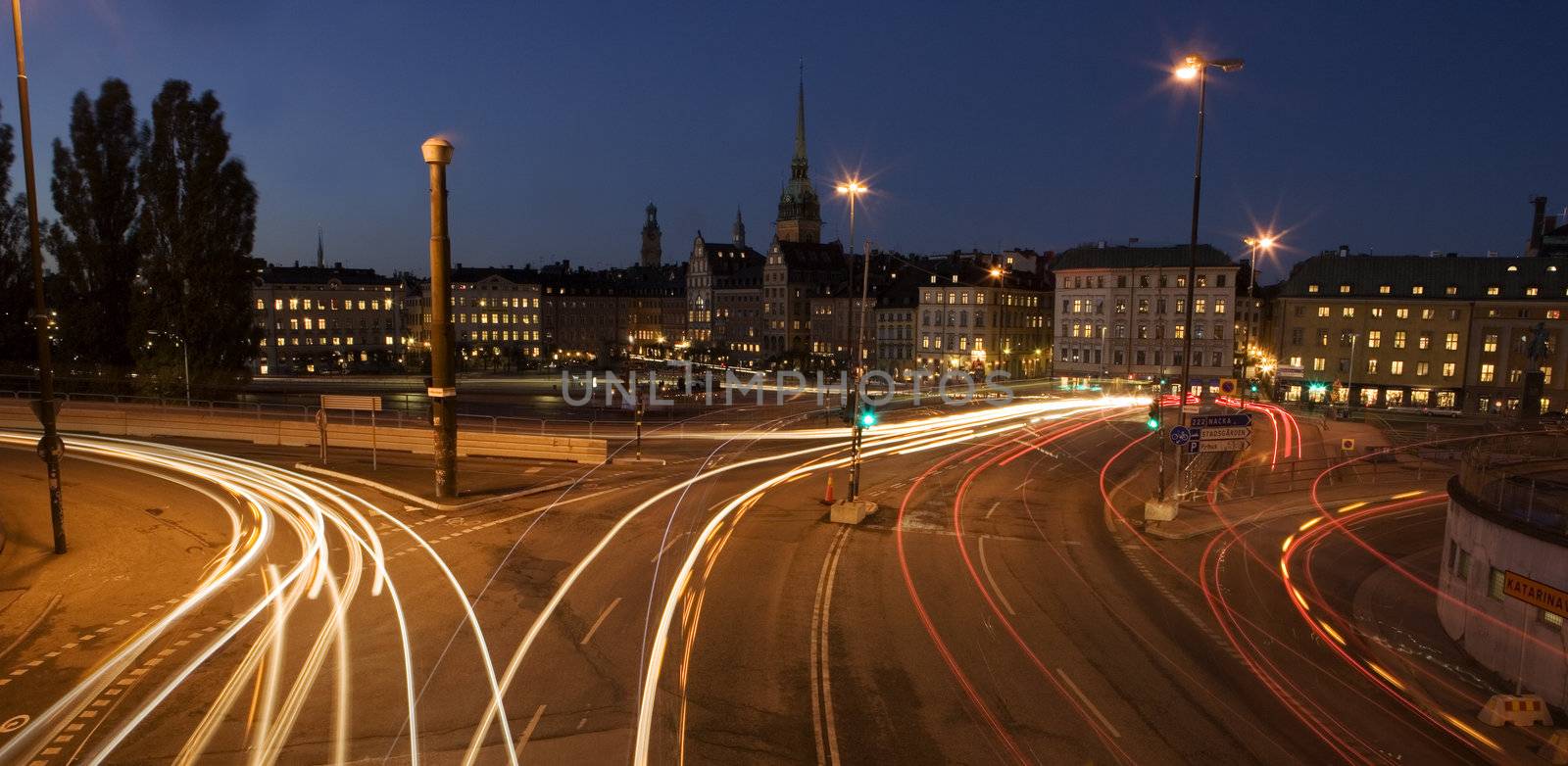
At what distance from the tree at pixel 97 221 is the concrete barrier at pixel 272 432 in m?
6.64

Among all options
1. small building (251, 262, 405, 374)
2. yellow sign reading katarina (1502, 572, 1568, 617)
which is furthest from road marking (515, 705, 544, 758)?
small building (251, 262, 405, 374)

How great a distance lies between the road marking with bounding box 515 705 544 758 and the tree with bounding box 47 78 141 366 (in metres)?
44.4

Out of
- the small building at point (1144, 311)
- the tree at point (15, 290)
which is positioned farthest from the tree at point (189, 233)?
the small building at point (1144, 311)

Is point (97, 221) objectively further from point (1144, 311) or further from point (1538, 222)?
point (1538, 222)

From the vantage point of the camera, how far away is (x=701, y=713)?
37.3 feet

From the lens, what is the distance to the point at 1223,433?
2294cm

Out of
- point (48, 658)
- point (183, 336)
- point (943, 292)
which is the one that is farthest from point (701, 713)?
point (943, 292)

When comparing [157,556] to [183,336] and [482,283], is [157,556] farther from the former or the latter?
[482,283]

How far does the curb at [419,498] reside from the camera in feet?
80.7

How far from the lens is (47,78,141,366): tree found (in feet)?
144

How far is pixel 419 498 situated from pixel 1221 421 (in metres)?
22.6

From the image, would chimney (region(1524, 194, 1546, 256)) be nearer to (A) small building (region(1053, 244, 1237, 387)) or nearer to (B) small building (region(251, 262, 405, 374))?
(A) small building (region(1053, 244, 1237, 387))

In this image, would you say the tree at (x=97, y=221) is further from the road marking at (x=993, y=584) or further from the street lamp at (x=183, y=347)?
the road marking at (x=993, y=584)

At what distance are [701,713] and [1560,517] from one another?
43.2ft
